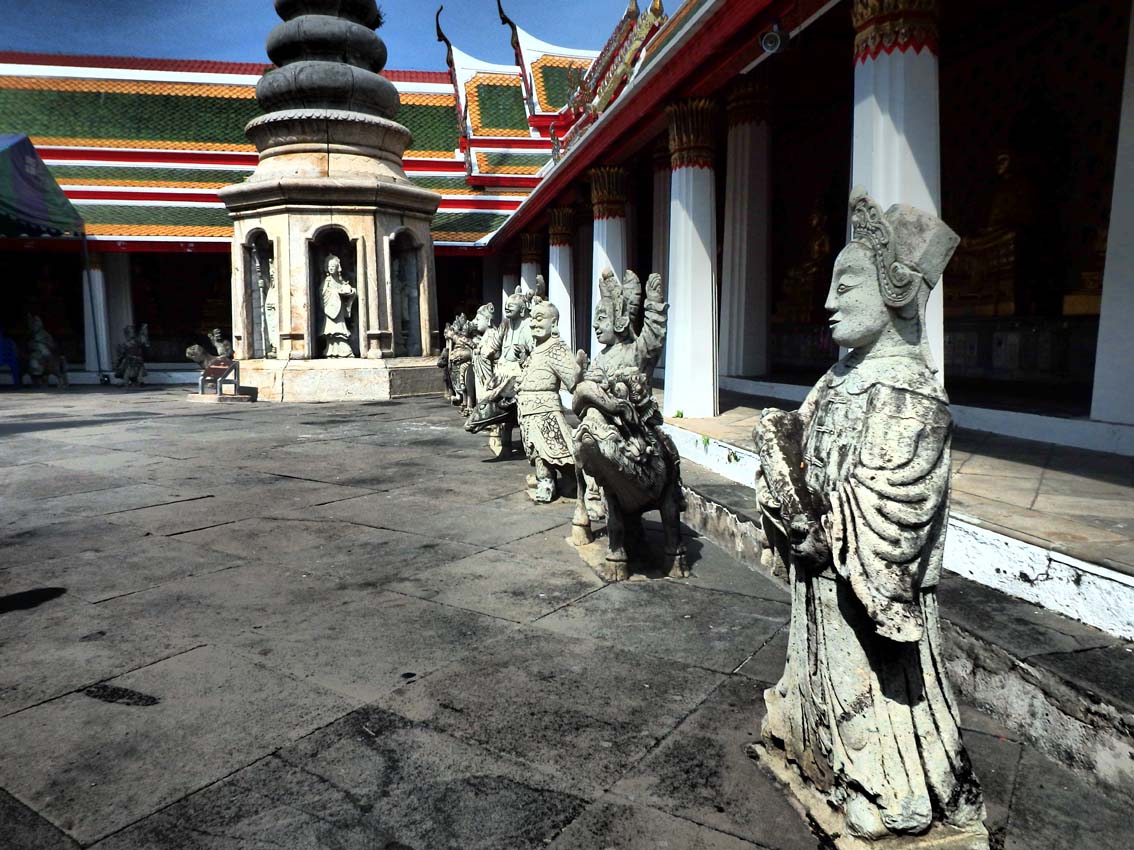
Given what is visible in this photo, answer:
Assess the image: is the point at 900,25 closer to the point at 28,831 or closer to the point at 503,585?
the point at 503,585

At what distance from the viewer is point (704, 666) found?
296cm

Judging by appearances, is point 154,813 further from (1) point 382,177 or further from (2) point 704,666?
(1) point 382,177

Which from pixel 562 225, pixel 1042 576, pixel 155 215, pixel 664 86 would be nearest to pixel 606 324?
pixel 1042 576

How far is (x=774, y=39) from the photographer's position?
573cm

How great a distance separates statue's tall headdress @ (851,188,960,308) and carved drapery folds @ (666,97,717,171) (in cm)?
606

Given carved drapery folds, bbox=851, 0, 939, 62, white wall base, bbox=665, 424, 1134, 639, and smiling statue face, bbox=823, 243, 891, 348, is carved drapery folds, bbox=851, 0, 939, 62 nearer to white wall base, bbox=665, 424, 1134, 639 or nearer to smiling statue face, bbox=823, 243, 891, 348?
white wall base, bbox=665, 424, 1134, 639

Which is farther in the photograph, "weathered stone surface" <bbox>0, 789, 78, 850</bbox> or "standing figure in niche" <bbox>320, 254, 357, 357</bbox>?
"standing figure in niche" <bbox>320, 254, 357, 357</bbox>

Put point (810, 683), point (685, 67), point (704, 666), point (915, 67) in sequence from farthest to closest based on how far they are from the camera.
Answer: point (685, 67)
point (915, 67)
point (704, 666)
point (810, 683)

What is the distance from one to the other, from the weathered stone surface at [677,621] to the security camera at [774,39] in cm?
432

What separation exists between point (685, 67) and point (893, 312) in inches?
225

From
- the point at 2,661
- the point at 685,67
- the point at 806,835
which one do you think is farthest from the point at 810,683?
the point at 685,67

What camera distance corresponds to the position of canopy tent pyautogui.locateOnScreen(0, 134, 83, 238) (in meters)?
15.1

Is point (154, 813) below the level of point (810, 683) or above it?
below

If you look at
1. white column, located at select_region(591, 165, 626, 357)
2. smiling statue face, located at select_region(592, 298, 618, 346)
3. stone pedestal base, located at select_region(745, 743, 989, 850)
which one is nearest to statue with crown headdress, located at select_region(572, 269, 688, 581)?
smiling statue face, located at select_region(592, 298, 618, 346)
